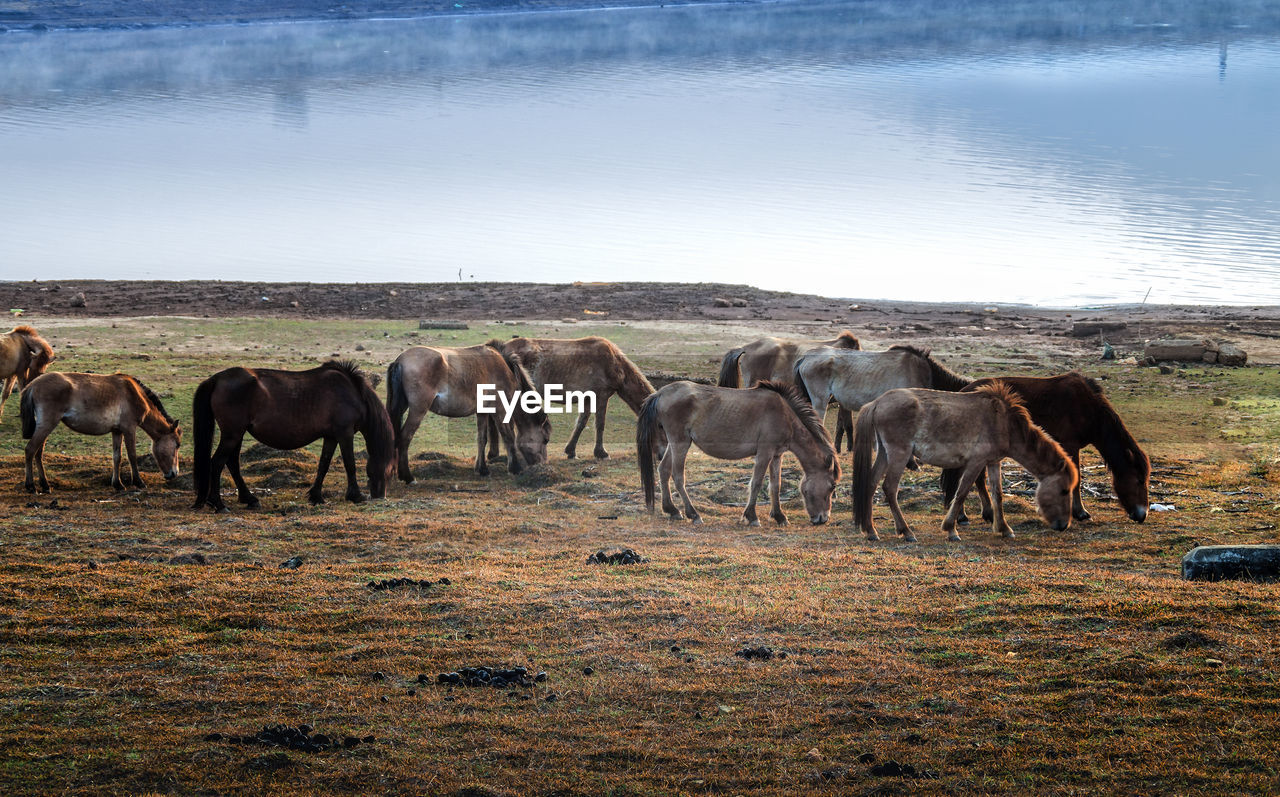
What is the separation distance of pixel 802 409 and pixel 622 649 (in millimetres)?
5559

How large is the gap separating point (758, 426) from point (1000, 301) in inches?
814

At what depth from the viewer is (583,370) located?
17922 millimetres

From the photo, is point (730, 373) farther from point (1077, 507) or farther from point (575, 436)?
point (1077, 507)

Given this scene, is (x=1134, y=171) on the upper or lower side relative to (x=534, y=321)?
upper

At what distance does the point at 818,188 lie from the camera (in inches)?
2031

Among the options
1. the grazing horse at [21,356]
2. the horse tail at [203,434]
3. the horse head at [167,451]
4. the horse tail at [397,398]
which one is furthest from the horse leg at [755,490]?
the grazing horse at [21,356]

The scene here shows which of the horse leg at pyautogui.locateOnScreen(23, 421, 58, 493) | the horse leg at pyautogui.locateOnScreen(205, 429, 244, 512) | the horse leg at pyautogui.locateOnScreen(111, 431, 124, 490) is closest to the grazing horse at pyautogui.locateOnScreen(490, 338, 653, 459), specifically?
the horse leg at pyautogui.locateOnScreen(205, 429, 244, 512)

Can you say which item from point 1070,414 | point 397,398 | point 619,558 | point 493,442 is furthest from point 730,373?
point 619,558

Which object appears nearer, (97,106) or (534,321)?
(534,321)

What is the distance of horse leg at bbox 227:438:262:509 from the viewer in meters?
13.6

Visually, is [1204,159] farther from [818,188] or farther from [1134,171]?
[818,188]

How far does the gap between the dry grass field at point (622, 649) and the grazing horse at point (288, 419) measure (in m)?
0.43

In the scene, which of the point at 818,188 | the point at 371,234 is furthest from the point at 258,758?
the point at 818,188

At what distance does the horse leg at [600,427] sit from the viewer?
1761cm
